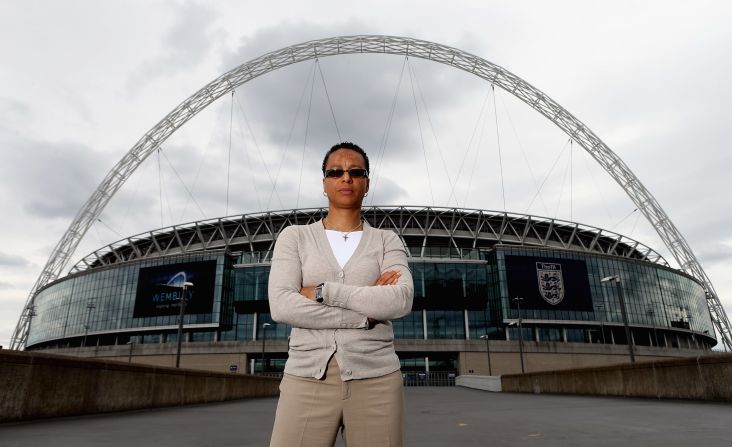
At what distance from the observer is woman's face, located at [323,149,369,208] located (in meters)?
2.44

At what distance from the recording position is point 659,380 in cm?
1280

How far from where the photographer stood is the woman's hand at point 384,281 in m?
2.21

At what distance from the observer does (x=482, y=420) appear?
940cm

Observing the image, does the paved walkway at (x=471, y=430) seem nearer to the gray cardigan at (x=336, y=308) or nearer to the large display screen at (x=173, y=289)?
the gray cardigan at (x=336, y=308)

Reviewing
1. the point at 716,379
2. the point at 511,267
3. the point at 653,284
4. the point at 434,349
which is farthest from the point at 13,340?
the point at 653,284

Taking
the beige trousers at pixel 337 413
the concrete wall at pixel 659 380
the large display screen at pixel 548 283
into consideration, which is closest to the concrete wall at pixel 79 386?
the beige trousers at pixel 337 413

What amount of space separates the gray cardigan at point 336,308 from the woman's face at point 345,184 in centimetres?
24

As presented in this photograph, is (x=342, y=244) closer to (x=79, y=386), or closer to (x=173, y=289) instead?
(x=79, y=386)

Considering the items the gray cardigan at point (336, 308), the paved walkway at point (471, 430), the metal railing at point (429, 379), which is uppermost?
the gray cardigan at point (336, 308)

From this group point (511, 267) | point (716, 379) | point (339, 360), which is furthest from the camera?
point (511, 267)

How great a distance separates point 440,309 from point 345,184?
6548 centimetres

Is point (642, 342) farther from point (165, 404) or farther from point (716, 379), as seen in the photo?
point (165, 404)

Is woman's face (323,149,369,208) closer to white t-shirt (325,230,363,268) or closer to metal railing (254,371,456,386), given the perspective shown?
white t-shirt (325,230,363,268)

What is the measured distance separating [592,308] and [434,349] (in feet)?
85.1
